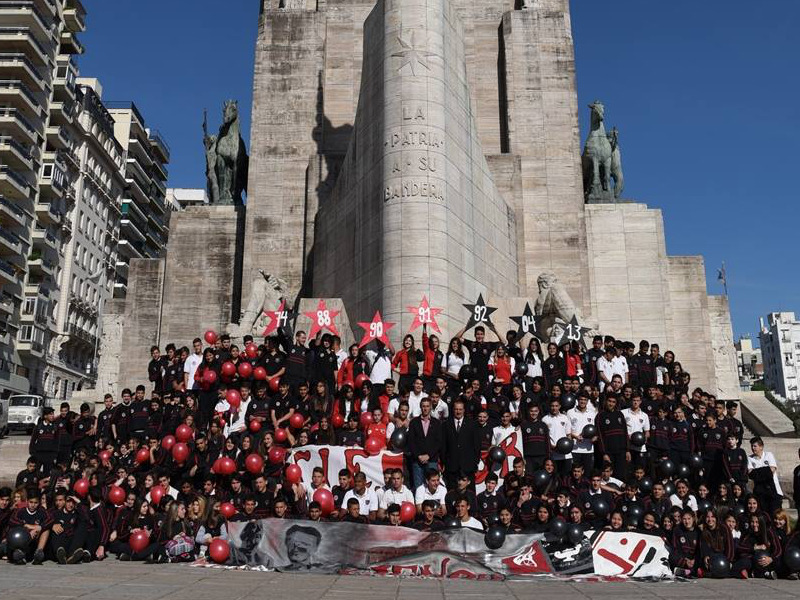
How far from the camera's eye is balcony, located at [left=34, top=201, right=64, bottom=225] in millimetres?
49938

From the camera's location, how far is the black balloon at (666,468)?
1145 centimetres

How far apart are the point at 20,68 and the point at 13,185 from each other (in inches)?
298

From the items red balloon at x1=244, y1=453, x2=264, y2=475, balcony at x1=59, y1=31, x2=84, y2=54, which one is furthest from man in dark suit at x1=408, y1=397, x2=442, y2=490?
balcony at x1=59, y1=31, x2=84, y2=54

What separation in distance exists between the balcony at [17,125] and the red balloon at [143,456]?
4135 cm

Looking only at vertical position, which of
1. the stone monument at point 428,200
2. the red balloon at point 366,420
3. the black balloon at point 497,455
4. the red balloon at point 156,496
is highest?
the stone monument at point 428,200

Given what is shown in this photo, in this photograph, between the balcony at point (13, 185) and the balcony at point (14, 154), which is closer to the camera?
the balcony at point (13, 185)

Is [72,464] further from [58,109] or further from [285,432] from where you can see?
[58,109]

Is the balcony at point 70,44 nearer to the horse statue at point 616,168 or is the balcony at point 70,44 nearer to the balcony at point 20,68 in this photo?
the balcony at point 20,68

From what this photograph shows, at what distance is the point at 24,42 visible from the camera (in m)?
48.3

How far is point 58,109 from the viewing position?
5178cm

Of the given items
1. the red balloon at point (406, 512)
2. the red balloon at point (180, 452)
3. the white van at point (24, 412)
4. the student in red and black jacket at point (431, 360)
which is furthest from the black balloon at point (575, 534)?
the white van at point (24, 412)

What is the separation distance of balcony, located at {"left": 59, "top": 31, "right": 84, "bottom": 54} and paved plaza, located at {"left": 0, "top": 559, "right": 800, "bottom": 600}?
53218mm

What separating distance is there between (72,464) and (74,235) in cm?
4740

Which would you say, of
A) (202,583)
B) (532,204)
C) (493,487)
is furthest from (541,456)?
(532,204)
